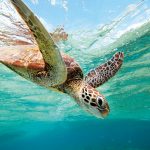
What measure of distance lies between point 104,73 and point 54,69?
1.34 metres

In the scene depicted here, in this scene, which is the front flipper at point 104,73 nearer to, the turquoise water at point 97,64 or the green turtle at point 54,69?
the green turtle at point 54,69

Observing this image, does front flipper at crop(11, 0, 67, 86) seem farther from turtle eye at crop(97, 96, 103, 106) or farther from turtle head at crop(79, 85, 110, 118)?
turtle eye at crop(97, 96, 103, 106)

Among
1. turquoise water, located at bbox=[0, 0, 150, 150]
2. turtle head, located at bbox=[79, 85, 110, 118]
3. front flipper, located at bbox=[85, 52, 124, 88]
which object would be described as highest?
turquoise water, located at bbox=[0, 0, 150, 150]

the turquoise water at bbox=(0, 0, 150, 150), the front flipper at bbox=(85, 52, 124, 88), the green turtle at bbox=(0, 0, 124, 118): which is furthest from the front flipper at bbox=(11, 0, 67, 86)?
the turquoise water at bbox=(0, 0, 150, 150)

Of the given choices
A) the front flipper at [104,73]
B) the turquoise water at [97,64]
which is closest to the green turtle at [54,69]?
the front flipper at [104,73]

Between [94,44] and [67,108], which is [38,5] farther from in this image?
[67,108]

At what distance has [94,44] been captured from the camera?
13828mm

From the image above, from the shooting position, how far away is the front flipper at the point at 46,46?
9.81 feet

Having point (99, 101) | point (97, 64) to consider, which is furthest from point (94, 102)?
point (97, 64)

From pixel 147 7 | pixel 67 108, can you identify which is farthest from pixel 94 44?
pixel 67 108

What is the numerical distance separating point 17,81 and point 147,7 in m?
10.8

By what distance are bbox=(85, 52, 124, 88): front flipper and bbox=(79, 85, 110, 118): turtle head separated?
883 mm

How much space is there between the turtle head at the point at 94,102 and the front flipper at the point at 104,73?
2.90 feet

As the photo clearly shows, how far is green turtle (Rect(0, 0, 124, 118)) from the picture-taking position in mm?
3414
